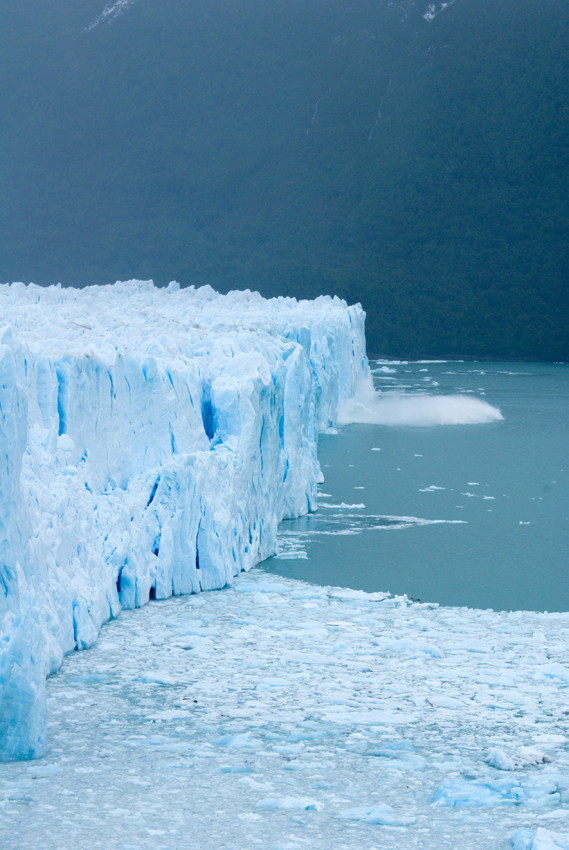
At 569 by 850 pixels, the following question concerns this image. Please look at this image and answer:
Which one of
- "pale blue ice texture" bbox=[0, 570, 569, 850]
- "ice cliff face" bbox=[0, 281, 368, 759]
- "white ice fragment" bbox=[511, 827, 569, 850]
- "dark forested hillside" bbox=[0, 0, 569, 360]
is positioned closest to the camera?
"white ice fragment" bbox=[511, 827, 569, 850]

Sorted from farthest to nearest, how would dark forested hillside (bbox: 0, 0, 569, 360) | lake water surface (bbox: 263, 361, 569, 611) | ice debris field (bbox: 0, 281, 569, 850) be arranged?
dark forested hillside (bbox: 0, 0, 569, 360), lake water surface (bbox: 263, 361, 569, 611), ice debris field (bbox: 0, 281, 569, 850)

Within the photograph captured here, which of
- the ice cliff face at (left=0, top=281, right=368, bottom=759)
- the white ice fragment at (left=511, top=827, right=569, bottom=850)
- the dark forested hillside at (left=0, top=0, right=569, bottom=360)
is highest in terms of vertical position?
the dark forested hillside at (left=0, top=0, right=569, bottom=360)

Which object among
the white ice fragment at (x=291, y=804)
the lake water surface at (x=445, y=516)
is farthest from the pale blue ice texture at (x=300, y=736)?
the lake water surface at (x=445, y=516)

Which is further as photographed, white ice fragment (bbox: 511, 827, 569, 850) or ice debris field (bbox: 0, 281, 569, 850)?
ice debris field (bbox: 0, 281, 569, 850)

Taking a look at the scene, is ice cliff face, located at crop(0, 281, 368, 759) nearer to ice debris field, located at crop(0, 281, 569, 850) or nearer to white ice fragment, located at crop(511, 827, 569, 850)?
ice debris field, located at crop(0, 281, 569, 850)

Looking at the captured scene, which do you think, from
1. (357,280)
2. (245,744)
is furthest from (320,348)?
(357,280)

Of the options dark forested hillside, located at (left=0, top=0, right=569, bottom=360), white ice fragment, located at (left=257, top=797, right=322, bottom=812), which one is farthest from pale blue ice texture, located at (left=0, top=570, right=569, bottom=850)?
dark forested hillside, located at (left=0, top=0, right=569, bottom=360)
